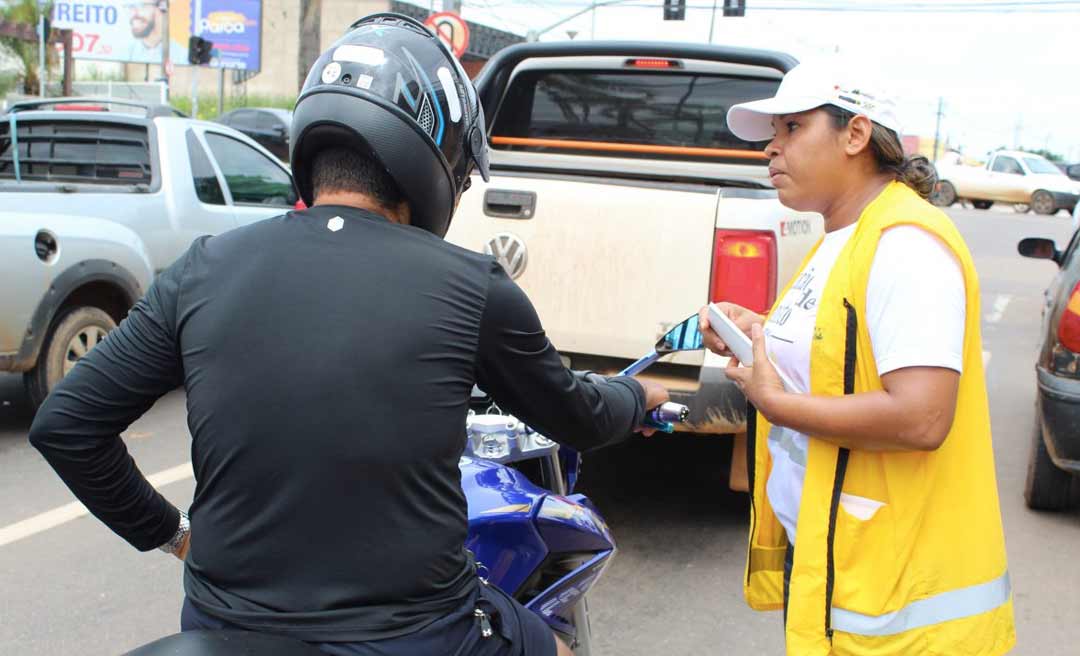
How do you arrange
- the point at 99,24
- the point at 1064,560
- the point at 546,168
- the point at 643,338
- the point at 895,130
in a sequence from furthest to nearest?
the point at 99,24 → the point at 546,168 → the point at 1064,560 → the point at 643,338 → the point at 895,130

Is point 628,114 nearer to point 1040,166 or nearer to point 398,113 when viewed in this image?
point 398,113

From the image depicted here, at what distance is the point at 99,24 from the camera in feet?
128

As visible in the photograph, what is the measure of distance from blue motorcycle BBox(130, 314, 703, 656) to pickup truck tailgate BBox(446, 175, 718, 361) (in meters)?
1.89

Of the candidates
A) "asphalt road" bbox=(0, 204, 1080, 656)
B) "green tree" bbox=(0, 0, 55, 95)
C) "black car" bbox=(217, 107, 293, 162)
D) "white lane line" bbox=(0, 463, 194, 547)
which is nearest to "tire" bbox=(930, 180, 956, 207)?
"black car" bbox=(217, 107, 293, 162)

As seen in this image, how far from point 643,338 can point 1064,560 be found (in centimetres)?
214

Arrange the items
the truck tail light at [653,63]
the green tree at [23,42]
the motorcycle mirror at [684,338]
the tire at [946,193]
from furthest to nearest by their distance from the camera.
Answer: the green tree at [23,42], the tire at [946,193], the truck tail light at [653,63], the motorcycle mirror at [684,338]

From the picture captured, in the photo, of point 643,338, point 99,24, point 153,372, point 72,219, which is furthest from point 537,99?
point 99,24

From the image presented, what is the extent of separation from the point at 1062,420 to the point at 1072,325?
0.42 metres

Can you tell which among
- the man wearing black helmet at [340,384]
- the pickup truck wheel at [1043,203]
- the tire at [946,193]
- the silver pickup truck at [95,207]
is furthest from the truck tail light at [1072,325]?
the tire at [946,193]

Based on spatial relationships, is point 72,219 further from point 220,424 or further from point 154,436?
point 220,424

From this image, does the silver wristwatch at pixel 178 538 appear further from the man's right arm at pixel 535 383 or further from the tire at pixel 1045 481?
the tire at pixel 1045 481

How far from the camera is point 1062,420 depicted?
15.8 ft

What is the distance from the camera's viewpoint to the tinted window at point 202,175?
776cm

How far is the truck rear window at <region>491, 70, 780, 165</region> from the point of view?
586 centimetres
